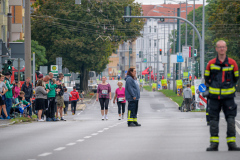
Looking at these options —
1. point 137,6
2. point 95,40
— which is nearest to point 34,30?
point 95,40

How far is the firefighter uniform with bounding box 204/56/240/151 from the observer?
10578 mm

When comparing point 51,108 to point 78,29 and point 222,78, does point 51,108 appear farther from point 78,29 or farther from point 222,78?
point 78,29

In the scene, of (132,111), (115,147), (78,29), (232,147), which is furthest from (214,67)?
(78,29)

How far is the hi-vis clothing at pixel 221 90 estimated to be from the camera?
34.7 ft

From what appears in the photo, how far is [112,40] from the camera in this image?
215 ft

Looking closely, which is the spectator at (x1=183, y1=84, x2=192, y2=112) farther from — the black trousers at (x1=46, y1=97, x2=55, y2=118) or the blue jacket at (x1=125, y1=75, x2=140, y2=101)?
the blue jacket at (x1=125, y1=75, x2=140, y2=101)

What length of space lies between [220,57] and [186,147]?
185 cm

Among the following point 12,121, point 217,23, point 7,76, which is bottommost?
point 12,121

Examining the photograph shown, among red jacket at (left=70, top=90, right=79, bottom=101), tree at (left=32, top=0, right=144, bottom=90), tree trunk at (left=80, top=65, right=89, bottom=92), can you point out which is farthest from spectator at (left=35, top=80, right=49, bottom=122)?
tree trunk at (left=80, top=65, right=89, bottom=92)

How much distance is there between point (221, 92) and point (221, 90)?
0.03 metres

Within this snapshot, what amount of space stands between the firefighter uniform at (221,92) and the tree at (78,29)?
52.1 m

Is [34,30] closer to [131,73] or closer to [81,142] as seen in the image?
[131,73]

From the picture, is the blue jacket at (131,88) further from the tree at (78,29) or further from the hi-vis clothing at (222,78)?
the tree at (78,29)

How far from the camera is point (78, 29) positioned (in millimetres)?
64062
